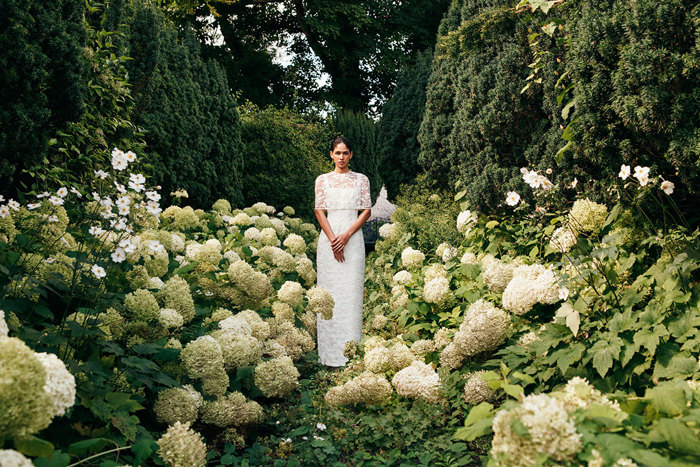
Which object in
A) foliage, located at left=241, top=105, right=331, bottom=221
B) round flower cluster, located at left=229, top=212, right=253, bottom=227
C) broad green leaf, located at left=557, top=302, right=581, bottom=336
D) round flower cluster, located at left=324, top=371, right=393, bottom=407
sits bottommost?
round flower cluster, located at left=324, top=371, right=393, bottom=407

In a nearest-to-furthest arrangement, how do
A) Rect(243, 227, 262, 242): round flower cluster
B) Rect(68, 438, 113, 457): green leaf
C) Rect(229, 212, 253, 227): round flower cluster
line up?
Rect(68, 438, 113, 457): green leaf < Rect(243, 227, 262, 242): round flower cluster < Rect(229, 212, 253, 227): round flower cluster

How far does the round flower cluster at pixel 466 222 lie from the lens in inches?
234

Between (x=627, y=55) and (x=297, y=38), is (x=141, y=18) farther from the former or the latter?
(x=297, y=38)

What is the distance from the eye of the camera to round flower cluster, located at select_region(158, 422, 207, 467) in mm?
2287

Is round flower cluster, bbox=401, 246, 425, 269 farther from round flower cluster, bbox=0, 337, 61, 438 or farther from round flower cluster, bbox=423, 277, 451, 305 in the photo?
round flower cluster, bbox=0, 337, 61, 438

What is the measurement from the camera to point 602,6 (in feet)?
11.3

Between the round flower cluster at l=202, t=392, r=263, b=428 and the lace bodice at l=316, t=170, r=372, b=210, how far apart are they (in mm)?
2481

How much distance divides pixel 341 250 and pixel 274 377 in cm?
196

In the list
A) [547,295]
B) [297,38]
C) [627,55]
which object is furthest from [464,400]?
[297,38]

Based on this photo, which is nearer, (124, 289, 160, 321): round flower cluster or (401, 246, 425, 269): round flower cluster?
(124, 289, 160, 321): round flower cluster

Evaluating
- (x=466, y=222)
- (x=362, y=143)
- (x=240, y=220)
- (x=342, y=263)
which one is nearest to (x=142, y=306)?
(x=342, y=263)

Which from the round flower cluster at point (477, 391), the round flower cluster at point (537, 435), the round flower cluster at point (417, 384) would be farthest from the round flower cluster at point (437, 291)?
the round flower cluster at point (537, 435)

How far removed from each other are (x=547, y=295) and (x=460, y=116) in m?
3.41

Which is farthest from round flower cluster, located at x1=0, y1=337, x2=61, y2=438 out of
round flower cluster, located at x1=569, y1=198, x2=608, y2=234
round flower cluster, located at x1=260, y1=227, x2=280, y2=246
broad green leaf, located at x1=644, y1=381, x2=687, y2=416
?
round flower cluster, located at x1=260, y1=227, x2=280, y2=246
